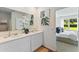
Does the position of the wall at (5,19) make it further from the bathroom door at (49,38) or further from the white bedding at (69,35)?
the white bedding at (69,35)

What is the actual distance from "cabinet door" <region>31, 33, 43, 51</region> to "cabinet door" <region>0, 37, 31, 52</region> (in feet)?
0.28

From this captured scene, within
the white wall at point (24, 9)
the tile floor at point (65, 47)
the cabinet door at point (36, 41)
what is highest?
the white wall at point (24, 9)

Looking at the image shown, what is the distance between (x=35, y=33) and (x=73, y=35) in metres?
0.70

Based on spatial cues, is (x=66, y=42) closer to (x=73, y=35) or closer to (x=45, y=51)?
(x=73, y=35)

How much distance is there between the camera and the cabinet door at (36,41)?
1.85 m

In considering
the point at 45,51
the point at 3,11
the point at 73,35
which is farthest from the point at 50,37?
the point at 3,11

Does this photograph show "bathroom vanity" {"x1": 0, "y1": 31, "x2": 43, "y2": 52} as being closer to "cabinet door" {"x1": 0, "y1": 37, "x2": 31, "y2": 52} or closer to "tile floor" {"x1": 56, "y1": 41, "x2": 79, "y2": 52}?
"cabinet door" {"x1": 0, "y1": 37, "x2": 31, "y2": 52}

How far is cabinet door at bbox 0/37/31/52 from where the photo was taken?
1636 millimetres

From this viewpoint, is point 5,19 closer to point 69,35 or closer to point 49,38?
point 49,38

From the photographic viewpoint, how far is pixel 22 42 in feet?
5.85

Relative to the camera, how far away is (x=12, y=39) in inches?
67.0

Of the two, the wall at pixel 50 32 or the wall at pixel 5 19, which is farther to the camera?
the wall at pixel 50 32

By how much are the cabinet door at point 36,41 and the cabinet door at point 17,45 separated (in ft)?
0.28

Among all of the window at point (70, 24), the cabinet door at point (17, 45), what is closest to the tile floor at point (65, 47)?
the window at point (70, 24)
